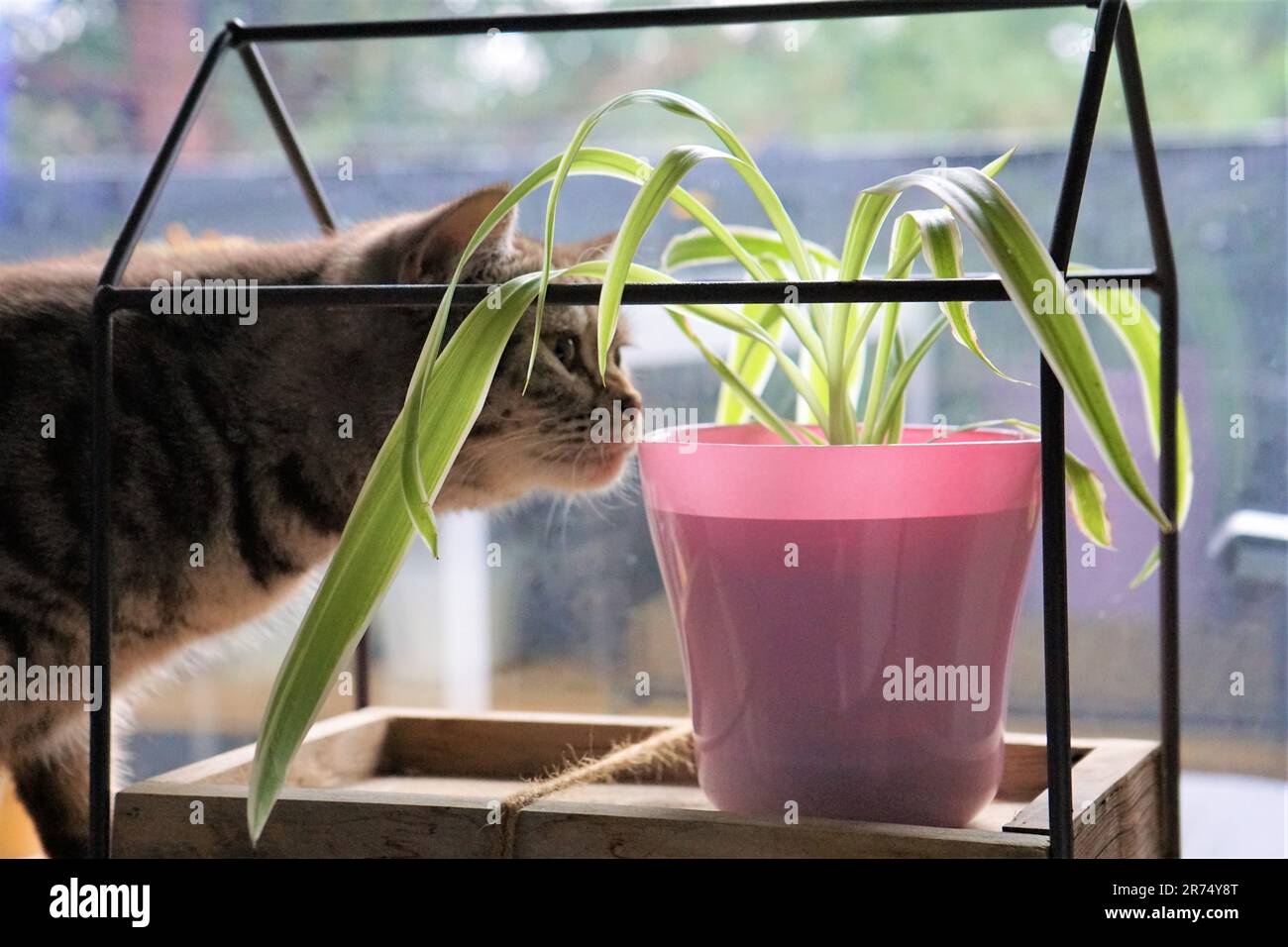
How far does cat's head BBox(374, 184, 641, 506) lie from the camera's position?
2.92 ft

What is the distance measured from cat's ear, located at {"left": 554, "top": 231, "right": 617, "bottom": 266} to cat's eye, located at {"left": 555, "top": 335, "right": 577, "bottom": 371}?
99 mm

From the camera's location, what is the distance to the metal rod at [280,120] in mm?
988

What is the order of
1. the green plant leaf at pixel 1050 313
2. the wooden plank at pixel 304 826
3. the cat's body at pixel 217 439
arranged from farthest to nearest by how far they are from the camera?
the cat's body at pixel 217 439 < the wooden plank at pixel 304 826 < the green plant leaf at pixel 1050 313

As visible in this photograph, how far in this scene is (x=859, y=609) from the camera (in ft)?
2.29


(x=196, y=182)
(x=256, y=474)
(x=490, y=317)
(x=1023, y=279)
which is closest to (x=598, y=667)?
(x=256, y=474)

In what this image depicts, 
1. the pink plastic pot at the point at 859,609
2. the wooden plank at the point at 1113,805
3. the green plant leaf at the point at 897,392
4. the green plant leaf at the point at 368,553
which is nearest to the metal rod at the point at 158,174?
the green plant leaf at the point at 368,553

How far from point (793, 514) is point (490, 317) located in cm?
20

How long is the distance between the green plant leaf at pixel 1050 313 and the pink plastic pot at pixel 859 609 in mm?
149

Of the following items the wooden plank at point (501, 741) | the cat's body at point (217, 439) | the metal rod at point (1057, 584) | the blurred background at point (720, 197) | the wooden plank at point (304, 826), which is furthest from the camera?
the blurred background at point (720, 197)

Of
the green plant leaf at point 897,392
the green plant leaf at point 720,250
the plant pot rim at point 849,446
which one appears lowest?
the plant pot rim at point 849,446

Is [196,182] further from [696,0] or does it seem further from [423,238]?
[423,238]

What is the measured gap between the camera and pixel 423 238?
875 millimetres

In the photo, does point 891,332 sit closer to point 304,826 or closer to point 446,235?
point 446,235

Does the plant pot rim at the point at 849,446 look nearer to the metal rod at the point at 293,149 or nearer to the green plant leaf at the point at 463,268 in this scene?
the green plant leaf at the point at 463,268
